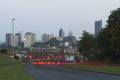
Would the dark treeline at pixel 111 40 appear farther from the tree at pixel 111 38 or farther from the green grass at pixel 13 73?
the green grass at pixel 13 73

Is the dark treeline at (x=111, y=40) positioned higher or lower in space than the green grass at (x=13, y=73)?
higher

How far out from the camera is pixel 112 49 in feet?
272

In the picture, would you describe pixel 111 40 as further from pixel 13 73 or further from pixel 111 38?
pixel 13 73

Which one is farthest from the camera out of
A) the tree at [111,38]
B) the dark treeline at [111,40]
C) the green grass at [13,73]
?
the dark treeline at [111,40]

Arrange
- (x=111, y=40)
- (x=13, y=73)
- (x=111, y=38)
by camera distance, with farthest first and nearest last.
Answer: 1. (x=111, y=38)
2. (x=111, y=40)
3. (x=13, y=73)

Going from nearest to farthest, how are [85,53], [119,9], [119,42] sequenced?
[119,42], [119,9], [85,53]

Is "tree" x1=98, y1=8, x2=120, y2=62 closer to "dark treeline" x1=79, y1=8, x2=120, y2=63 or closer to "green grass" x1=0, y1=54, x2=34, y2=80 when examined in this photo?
"dark treeline" x1=79, y1=8, x2=120, y2=63

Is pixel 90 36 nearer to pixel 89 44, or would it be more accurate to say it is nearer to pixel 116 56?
pixel 89 44

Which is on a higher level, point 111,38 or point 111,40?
point 111,38

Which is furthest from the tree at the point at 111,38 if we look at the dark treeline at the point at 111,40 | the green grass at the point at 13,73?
the green grass at the point at 13,73

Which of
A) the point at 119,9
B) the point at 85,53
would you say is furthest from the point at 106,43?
the point at 85,53

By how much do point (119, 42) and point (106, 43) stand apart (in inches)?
258

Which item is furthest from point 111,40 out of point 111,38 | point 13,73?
point 13,73

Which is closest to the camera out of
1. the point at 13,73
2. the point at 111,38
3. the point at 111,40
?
the point at 13,73
